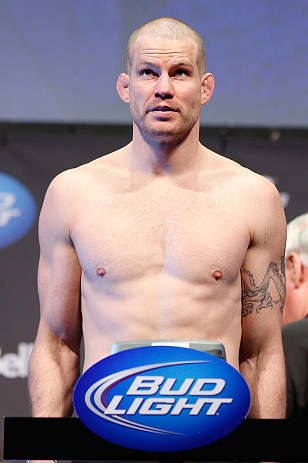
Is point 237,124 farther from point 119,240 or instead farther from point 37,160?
point 119,240

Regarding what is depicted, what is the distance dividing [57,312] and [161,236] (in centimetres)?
35

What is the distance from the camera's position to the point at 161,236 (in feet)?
5.16

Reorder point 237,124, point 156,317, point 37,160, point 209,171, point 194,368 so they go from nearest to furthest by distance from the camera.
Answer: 1. point 194,368
2. point 156,317
3. point 209,171
4. point 37,160
5. point 237,124

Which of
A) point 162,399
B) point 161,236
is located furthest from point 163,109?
point 162,399

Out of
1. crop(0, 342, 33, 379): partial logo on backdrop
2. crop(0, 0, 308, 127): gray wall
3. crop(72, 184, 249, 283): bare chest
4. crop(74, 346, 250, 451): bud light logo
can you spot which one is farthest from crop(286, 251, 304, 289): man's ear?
crop(74, 346, 250, 451): bud light logo

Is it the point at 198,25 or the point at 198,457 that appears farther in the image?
the point at 198,25

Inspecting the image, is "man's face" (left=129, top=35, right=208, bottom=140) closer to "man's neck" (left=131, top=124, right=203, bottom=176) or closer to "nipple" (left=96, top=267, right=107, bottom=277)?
"man's neck" (left=131, top=124, right=203, bottom=176)

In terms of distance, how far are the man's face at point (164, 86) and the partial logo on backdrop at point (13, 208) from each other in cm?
121

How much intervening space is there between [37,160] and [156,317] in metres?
1.38

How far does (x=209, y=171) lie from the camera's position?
1.68 meters

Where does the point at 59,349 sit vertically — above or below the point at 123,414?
below

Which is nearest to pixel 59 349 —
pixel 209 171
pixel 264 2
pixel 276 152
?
pixel 209 171

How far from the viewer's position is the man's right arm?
1610 mm

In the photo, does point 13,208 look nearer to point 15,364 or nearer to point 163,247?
point 15,364
